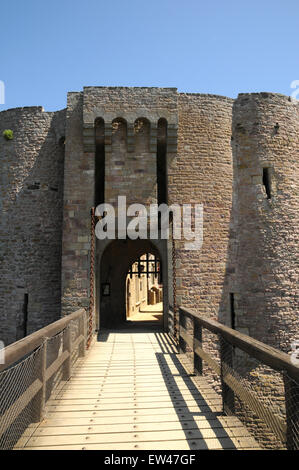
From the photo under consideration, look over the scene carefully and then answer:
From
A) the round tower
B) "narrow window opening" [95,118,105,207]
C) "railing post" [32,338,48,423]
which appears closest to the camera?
"railing post" [32,338,48,423]

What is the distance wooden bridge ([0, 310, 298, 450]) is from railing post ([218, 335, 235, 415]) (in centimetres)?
2

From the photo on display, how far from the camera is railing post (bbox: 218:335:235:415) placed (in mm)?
3274

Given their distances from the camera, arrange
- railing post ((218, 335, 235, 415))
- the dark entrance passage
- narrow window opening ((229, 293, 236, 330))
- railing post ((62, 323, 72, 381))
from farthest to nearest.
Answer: the dark entrance passage → narrow window opening ((229, 293, 236, 330)) → railing post ((62, 323, 72, 381)) → railing post ((218, 335, 235, 415))

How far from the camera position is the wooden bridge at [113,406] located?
8.61 ft

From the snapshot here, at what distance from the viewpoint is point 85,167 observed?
337 inches

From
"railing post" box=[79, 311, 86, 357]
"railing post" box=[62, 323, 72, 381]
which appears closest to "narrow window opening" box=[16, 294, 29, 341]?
"railing post" box=[79, 311, 86, 357]

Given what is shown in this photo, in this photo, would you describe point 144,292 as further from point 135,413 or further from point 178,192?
point 135,413

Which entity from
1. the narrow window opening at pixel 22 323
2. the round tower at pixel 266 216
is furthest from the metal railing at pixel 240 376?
the narrow window opening at pixel 22 323

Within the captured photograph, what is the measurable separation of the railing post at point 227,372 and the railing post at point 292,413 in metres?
1.07

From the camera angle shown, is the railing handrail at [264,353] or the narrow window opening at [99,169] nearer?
the railing handrail at [264,353]

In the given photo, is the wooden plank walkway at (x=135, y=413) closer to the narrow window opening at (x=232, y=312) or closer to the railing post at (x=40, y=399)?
the railing post at (x=40, y=399)

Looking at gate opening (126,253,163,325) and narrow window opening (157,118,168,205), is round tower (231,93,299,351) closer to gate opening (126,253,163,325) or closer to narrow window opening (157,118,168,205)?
narrow window opening (157,118,168,205)

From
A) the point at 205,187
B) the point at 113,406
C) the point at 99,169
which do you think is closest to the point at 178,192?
the point at 205,187
